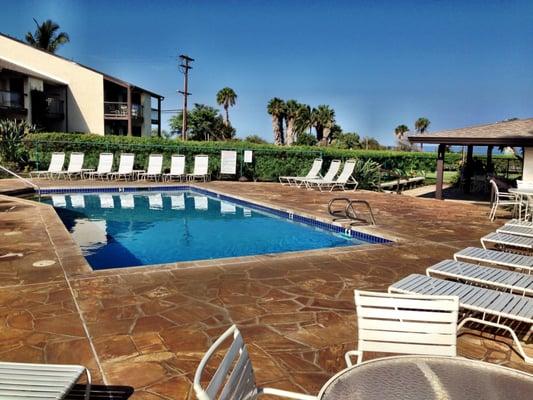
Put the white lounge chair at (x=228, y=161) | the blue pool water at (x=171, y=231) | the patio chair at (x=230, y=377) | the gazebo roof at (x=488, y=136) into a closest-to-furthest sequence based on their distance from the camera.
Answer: the patio chair at (x=230, y=377), the blue pool water at (x=171, y=231), the gazebo roof at (x=488, y=136), the white lounge chair at (x=228, y=161)

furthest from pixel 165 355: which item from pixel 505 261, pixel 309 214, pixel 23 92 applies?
pixel 23 92

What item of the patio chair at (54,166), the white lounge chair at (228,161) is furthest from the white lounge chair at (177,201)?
the patio chair at (54,166)

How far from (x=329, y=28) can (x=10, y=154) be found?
2931cm

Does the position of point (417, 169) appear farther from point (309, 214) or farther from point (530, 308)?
point (530, 308)

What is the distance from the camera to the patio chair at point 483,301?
3061mm

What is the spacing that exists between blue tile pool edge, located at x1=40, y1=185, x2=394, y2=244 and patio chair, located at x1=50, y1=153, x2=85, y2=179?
3003mm

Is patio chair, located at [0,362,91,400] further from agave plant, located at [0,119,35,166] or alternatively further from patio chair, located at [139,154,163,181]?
agave plant, located at [0,119,35,166]

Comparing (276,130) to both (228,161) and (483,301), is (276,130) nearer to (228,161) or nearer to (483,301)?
(228,161)

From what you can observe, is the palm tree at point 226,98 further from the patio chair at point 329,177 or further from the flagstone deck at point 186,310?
the flagstone deck at point 186,310

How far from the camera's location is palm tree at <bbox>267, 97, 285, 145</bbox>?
45969 millimetres

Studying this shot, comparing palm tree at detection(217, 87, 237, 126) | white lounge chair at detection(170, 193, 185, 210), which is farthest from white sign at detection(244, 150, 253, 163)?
palm tree at detection(217, 87, 237, 126)

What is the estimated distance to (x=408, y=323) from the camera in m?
2.30

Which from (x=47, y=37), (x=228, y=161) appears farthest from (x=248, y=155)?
(x=47, y=37)

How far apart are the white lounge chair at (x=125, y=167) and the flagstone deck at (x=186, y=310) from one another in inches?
399
